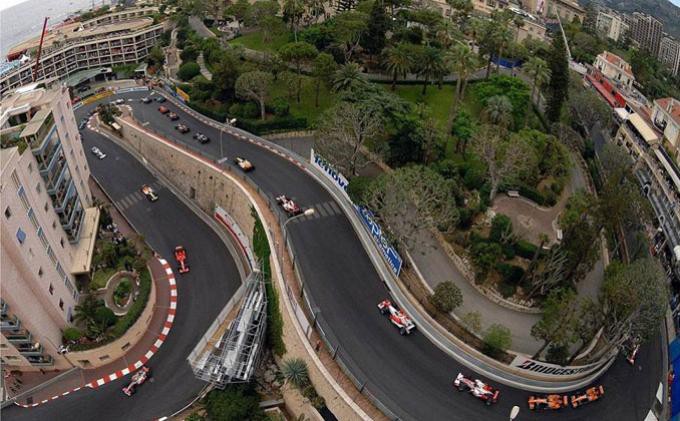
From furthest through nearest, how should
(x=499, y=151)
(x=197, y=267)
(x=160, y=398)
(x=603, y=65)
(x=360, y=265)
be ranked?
(x=603, y=65)
(x=197, y=267)
(x=499, y=151)
(x=360, y=265)
(x=160, y=398)

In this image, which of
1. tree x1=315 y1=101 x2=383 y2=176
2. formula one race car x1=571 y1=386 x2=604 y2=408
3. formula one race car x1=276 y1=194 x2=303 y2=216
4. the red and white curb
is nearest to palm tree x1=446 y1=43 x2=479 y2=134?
tree x1=315 y1=101 x2=383 y2=176

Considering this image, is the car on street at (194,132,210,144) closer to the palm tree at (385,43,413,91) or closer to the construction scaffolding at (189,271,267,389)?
the palm tree at (385,43,413,91)

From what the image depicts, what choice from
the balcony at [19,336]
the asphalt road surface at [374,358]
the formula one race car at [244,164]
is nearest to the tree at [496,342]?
the asphalt road surface at [374,358]

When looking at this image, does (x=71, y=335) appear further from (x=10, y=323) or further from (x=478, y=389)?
(x=478, y=389)

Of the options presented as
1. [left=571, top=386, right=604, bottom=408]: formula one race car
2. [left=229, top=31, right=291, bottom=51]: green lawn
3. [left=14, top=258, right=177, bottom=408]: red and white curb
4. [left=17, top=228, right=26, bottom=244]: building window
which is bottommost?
[left=14, top=258, right=177, bottom=408]: red and white curb

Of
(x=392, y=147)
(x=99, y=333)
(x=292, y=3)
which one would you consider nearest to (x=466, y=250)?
(x=392, y=147)

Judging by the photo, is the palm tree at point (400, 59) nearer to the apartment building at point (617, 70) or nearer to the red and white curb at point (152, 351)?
the red and white curb at point (152, 351)

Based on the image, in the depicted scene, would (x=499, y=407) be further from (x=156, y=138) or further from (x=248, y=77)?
(x=156, y=138)
